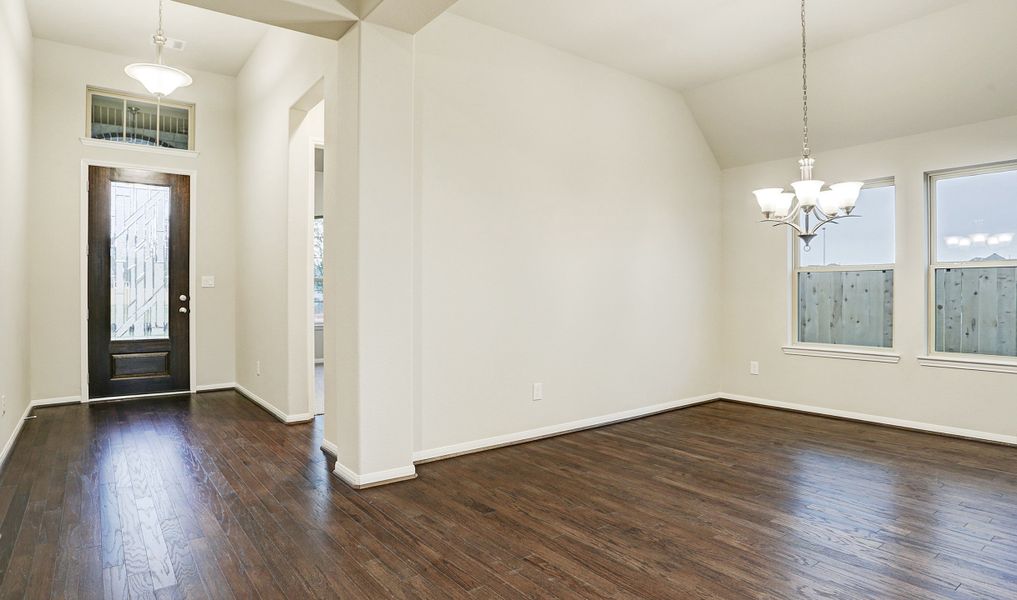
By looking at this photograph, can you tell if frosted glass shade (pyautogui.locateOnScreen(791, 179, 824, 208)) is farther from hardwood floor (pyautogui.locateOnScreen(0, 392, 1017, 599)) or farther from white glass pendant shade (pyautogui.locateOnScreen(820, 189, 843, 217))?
hardwood floor (pyautogui.locateOnScreen(0, 392, 1017, 599))

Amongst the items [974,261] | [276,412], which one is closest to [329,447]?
[276,412]

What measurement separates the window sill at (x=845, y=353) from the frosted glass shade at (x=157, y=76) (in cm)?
573

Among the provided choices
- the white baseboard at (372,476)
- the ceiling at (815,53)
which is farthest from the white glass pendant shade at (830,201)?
the white baseboard at (372,476)

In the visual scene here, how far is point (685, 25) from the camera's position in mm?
4078

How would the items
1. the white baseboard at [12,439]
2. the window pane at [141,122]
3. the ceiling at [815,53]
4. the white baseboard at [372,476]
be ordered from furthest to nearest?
the window pane at [141,122] < the ceiling at [815,53] < the white baseboard at [12,439] < the white baseboard at [372,476]

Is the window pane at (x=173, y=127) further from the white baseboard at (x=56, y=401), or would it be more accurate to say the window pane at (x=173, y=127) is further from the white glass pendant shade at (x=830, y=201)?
the white glass pendant shade at (x=830, y=201)

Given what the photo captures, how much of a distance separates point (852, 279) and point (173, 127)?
7.00 meters

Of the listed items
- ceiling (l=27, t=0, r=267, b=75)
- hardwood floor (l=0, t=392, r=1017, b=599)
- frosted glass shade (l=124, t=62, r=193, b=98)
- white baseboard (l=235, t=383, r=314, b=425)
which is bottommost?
hardwood floor (l=0, t=392, r=1017, b=599)

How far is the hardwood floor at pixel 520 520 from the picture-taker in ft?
6.98

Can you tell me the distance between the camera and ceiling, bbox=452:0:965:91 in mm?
3748

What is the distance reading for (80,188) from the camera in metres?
5.28

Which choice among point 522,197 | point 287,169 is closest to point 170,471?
point 287,169

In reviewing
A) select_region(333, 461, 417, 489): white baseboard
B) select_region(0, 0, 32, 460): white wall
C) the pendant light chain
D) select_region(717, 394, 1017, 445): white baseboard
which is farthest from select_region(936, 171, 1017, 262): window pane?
select_region(0, 0, 32, 460): white wall

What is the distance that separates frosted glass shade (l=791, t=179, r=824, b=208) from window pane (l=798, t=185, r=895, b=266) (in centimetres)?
215
